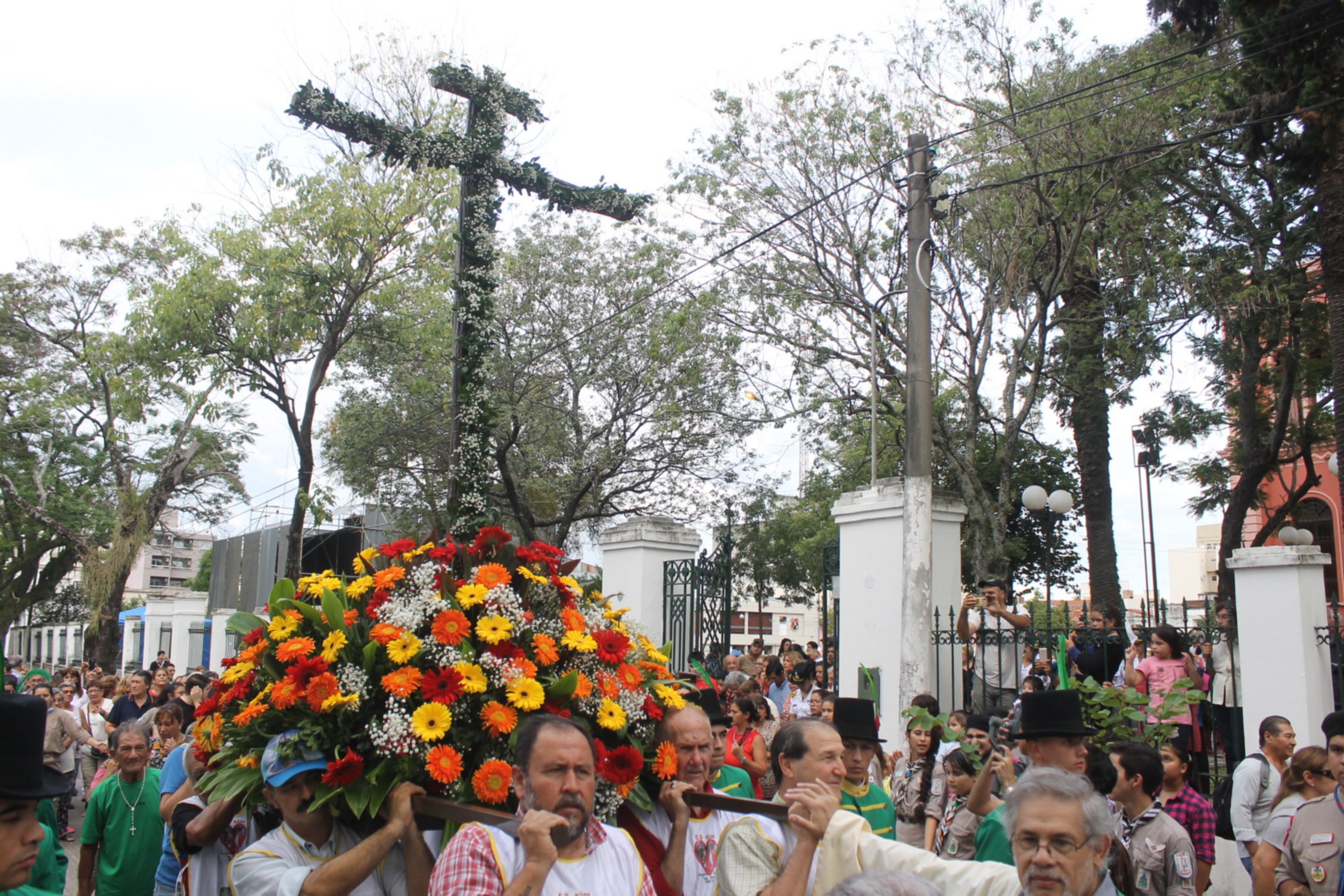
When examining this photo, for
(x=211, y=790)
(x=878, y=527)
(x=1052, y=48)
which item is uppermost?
(x=1052, y=48)

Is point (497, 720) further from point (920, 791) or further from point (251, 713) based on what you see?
point (920, 791)

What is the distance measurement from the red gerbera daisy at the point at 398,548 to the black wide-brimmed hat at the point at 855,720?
1.92 m

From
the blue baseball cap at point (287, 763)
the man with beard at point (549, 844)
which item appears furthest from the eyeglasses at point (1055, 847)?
the blue baseball cap at point (287, 763)

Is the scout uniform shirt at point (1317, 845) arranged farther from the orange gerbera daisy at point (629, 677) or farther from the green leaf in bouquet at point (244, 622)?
the green leaf in bouquet at point (244, 622)

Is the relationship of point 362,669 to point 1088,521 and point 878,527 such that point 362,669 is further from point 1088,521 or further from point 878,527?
point 1088,521

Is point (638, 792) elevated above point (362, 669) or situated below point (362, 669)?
below

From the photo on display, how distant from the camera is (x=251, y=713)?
3660 mm

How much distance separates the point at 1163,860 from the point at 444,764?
315cm

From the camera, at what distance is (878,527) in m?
10.9

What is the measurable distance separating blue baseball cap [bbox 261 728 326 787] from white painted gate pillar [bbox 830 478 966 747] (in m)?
7.60

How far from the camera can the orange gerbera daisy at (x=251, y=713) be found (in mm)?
3656

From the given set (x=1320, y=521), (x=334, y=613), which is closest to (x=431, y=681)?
(x=334, y=613)

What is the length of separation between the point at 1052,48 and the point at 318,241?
12.8 m

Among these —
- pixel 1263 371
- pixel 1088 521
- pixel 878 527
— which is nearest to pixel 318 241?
pixel 878 527
